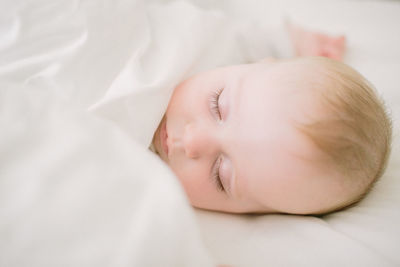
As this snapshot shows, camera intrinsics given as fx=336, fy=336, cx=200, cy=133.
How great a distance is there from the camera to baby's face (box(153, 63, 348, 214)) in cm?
72

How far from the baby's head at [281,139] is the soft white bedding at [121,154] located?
0.22 ft

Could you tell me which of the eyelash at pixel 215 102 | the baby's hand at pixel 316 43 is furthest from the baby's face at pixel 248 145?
the baby's hand at pixel 316 43

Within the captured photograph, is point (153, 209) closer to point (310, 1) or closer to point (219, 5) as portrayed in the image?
point (219, 5)

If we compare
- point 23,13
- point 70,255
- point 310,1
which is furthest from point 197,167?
point 310,1

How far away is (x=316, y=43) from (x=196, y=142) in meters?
0.84

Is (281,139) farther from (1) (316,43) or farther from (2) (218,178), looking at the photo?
(1) (316,43)

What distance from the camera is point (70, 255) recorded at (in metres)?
0.50

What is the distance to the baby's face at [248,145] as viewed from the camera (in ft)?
2.37

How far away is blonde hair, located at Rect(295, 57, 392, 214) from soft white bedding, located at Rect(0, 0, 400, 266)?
0.13 metres

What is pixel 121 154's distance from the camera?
0.59m

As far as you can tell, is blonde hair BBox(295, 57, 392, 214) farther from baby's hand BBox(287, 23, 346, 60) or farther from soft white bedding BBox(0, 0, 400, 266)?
baby's hand BBox(287, 23, 346, 60)

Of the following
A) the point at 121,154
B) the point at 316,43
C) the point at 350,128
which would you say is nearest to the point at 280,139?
the point at 350,128

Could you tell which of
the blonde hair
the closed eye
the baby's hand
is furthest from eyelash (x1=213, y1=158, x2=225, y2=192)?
the baby's hand

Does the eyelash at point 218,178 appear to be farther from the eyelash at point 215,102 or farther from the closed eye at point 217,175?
the eyelash at point 215,102
